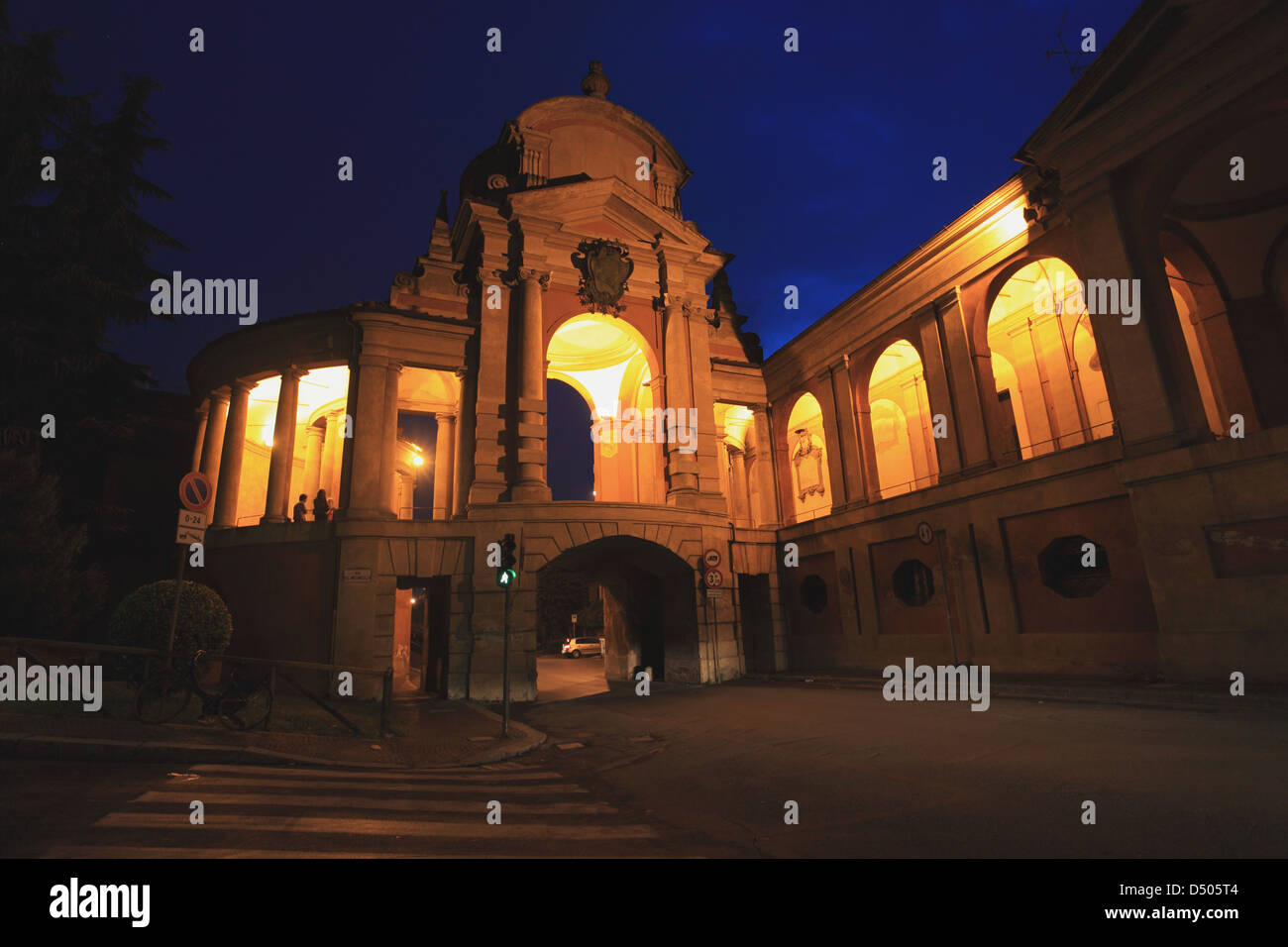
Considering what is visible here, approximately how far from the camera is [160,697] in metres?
9.02

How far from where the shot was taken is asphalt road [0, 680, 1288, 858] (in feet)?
14.3

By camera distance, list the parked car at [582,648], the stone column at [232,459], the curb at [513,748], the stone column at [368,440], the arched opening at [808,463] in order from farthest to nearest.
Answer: the parked car at [582,648] < the arched opening at [808,463] < the stone column at [232,459] < the stone column at [368,440] < the curb at [513,748]

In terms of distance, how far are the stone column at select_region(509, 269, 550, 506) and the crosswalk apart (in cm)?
1095

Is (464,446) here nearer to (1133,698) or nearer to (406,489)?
(406,489)

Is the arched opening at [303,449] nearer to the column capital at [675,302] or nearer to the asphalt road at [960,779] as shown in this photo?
the column capital at [675,302]

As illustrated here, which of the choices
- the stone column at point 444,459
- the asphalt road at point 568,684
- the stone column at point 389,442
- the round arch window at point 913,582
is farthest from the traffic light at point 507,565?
the round arch window at point 913,582

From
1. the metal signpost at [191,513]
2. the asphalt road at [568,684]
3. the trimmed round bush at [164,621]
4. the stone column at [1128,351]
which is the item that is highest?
the stone column at [1128,351]

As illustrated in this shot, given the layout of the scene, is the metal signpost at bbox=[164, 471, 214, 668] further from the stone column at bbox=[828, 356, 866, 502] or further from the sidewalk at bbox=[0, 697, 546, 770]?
the stone column at bbox=[828, 356, 866, 502]

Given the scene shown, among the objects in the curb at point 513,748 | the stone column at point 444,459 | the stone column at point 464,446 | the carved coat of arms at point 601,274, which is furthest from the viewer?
the stone column at point 444,459

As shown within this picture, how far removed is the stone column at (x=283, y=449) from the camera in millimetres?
18703

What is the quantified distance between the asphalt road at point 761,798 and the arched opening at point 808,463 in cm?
2045

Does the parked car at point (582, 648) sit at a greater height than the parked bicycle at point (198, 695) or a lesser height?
lesser

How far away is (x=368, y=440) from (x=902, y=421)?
20889mm

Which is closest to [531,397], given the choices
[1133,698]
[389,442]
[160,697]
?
[389,442]
